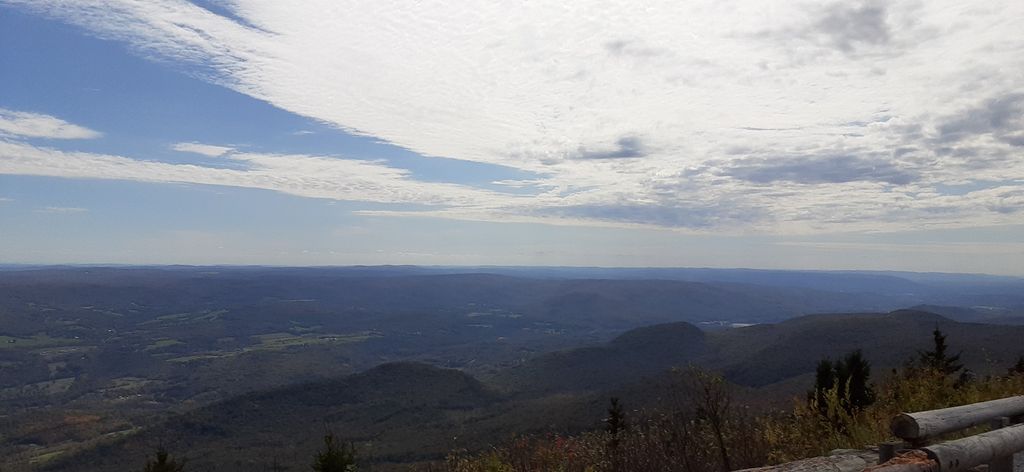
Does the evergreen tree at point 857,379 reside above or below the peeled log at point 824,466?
below

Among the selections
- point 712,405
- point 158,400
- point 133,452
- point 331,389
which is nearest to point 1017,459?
point 712,405

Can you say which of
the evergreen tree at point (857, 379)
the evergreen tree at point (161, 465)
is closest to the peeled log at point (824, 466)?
the evergreen tree at point (857, 379)

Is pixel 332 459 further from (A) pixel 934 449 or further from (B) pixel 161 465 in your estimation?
(B) pixel 161 465

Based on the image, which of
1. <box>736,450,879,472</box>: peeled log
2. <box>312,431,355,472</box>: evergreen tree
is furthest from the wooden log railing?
<box>312,431,355,472</box>: evergreen tree

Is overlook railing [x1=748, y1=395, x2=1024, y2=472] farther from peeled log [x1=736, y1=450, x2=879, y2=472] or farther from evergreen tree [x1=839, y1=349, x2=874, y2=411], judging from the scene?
evergreen tree [x1=839, y1=349, x2=874, y2=411]

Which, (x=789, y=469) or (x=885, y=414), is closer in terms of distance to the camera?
(x=789, y=469)

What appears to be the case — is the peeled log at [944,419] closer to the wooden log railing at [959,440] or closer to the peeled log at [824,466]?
the wooden log railing at [959,440]

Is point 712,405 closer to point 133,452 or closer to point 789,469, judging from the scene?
point 789,469
